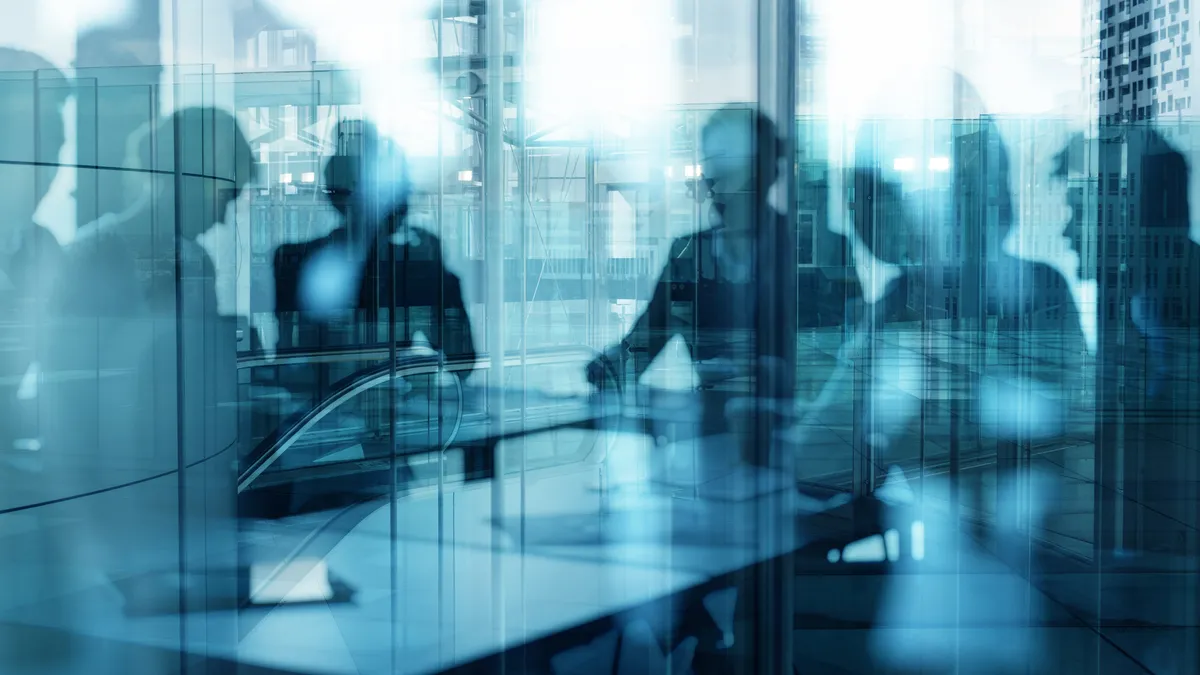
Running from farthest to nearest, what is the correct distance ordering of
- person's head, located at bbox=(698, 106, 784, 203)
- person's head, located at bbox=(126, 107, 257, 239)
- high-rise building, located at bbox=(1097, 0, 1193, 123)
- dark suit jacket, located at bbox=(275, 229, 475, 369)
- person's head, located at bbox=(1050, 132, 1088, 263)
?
person's head, located at bbox=(1050, 132, 1088, 263)
high-rise building, located at bbox=(1097, 0, 1193, 123)
dark suit jacket, located at bbox=(275, 229, 475, 369)
person's head, located at bbox=(126, 107, 257, 239)
person's head, located at bbox=(698, 106, 784, 203)

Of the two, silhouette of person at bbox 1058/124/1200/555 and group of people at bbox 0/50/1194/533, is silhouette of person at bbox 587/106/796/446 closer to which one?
group of people at bbox 0/50/1194/533

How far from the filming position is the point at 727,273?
1785mm

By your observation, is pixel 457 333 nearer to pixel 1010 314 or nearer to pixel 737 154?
pixel 737 154

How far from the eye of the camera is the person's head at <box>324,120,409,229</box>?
1.98 metres

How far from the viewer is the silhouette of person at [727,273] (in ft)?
5.58

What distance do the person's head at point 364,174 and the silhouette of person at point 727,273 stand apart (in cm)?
68

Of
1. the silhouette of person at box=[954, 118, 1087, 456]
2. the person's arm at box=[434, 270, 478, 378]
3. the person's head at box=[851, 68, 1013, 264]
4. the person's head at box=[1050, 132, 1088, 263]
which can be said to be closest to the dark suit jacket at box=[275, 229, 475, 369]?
the person's arm at box=[434, 270, 478, 378]

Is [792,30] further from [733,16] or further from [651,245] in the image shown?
[651,245]

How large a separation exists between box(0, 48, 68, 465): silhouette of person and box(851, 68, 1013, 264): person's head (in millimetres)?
2020

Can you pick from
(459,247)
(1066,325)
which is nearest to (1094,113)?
(1066,325)

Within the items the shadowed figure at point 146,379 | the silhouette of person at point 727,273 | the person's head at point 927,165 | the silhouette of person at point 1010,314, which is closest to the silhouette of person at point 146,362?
the shadowed figure at point 146,379

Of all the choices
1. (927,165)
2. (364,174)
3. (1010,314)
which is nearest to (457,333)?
(364,174)

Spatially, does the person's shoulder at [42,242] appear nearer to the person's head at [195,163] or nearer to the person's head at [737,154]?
the person's head at [195,163]

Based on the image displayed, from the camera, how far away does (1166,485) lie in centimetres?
217
